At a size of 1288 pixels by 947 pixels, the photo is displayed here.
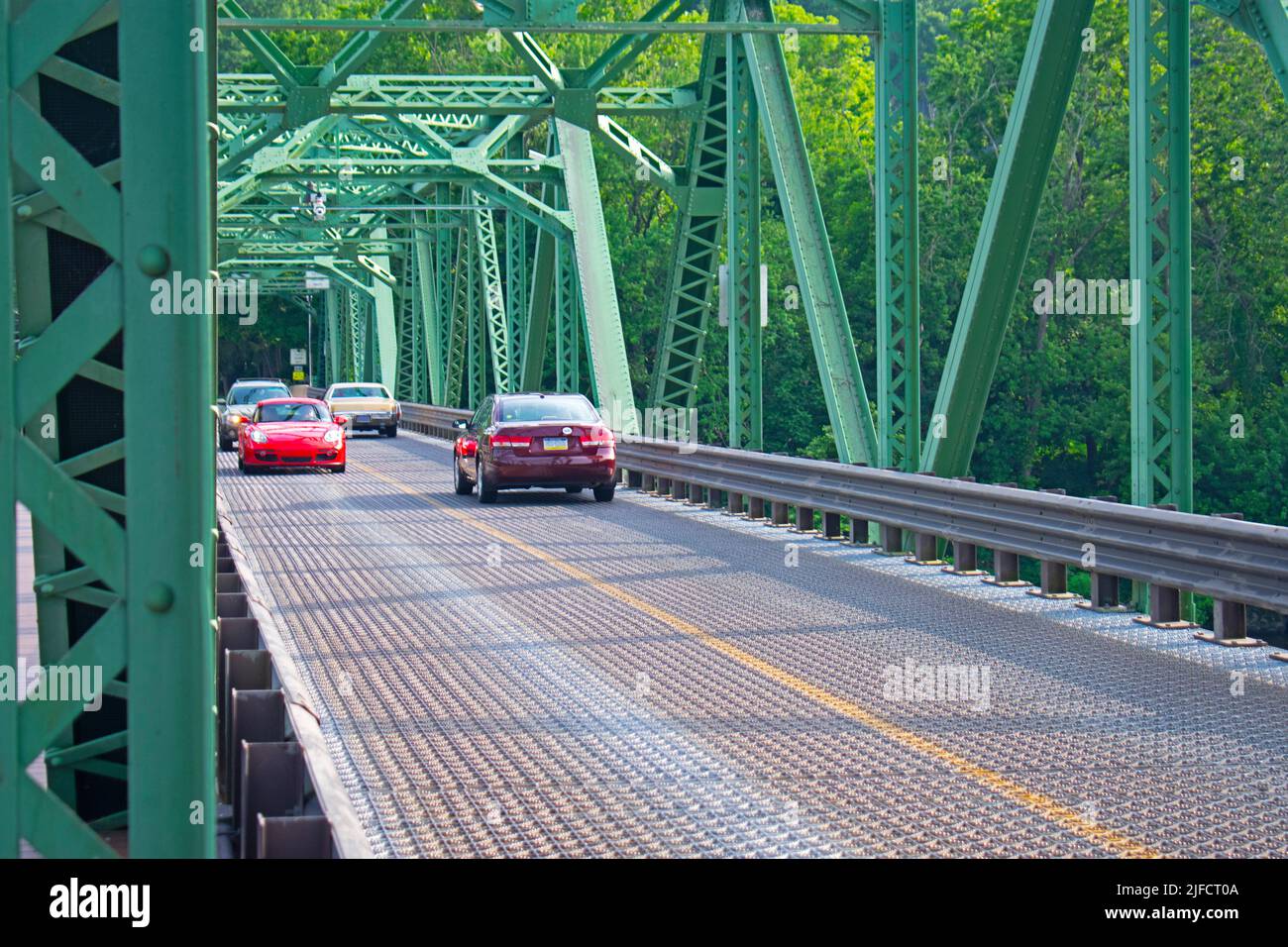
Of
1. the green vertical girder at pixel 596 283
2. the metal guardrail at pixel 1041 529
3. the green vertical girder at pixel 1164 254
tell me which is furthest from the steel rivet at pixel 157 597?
the green vertical girder at pixel 596 283

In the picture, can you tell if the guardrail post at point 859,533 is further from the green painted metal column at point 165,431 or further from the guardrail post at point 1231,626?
the green painted metal column at point 165,431

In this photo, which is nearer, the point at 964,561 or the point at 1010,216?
the point at 1010,216

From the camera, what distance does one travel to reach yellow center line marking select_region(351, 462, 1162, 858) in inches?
257

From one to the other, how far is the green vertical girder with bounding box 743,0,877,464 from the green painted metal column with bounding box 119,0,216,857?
613 inches

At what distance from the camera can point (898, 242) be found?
18.4m

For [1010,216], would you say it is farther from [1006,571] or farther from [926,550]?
[926,550]

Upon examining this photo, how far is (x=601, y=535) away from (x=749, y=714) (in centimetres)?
992

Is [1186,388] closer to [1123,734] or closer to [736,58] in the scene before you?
[1123,734]

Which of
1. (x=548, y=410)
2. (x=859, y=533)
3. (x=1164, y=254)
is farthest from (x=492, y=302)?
(x=1164, y=254)

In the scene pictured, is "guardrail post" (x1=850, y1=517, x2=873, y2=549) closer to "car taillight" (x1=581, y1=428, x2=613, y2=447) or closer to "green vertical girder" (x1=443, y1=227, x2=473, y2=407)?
"car taillight" (x1=581, y1=428, x2=613, y2=447)

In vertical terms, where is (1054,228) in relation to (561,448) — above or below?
above
